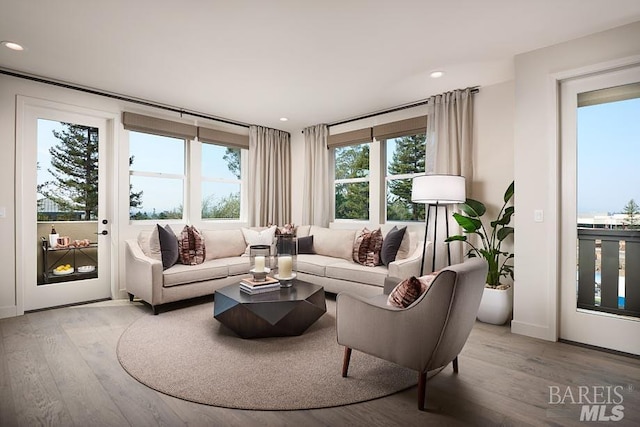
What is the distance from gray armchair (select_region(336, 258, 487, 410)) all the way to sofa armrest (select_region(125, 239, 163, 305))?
2.34 m

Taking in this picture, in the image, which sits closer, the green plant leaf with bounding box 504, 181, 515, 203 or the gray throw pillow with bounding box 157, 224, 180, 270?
the green plant leaf with bounding box 504, 181, 515, 203

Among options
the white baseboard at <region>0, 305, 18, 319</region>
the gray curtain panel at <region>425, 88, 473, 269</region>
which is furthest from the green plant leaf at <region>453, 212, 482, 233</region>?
the white baseboard at <region>0, 305, 18, 319</region>

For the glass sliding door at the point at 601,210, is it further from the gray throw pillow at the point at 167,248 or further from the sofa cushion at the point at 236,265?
the gray throw pillow at the point at 167,248

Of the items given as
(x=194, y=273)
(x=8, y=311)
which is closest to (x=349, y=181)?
(x=194, y=273)

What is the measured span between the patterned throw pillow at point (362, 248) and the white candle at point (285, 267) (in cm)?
116

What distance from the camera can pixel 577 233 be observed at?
287cm

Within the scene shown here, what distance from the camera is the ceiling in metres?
2.34

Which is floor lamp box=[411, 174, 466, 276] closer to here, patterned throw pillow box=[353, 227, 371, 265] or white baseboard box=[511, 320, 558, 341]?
patterned throw pillow box=[353, 227, 371, 265]

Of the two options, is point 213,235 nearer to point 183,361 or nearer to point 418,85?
point 183,361

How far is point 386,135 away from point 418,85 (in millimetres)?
958

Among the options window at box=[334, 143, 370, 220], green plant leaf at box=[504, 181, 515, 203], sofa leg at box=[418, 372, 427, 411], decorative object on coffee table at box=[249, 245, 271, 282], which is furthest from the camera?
window at box=[334, 143, 370, 220]

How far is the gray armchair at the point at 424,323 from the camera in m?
1.75

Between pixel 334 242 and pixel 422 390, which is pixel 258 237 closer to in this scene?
pixel 334 242

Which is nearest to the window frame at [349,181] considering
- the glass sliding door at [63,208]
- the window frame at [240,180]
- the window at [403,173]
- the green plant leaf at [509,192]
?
the window at [403,173]
